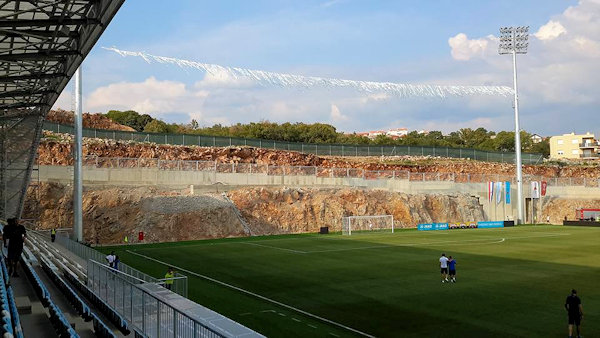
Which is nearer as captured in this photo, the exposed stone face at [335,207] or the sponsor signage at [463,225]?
the exposed stone face at [335,207]

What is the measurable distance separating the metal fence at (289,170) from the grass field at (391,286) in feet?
68.1

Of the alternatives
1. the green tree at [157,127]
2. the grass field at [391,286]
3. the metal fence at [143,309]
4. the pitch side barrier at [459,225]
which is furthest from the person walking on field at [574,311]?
the green tree at [157,127]

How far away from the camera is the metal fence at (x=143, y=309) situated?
10.8 m

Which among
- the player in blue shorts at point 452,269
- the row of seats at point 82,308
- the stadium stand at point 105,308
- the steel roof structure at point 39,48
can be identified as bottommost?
the player in blue shorts at point 452,269

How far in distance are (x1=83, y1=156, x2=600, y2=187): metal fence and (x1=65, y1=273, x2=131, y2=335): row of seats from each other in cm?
4712

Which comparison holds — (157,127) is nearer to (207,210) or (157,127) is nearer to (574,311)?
(207,210)

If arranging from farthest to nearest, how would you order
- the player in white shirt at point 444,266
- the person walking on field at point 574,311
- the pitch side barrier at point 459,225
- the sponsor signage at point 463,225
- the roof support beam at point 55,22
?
1. the sponsor signage at point 463,225
2. the pitch side barrier at point 459,225
3. the player in white shirt at point 444,266
4. the person walking on field at point 574,311
5. the roof support beam at point 55,22

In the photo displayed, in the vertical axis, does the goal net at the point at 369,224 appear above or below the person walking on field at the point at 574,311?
below

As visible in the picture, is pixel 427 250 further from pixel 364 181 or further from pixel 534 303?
pixel 364 181

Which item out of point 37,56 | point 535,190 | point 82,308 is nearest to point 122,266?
point 37,56

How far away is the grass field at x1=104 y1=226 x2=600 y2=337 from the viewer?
18766 millimetres

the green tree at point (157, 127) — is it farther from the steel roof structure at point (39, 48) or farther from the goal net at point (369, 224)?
the steel roof structure at point (39, 48)

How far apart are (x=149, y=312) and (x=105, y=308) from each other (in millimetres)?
3345

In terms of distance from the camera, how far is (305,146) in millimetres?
104250
